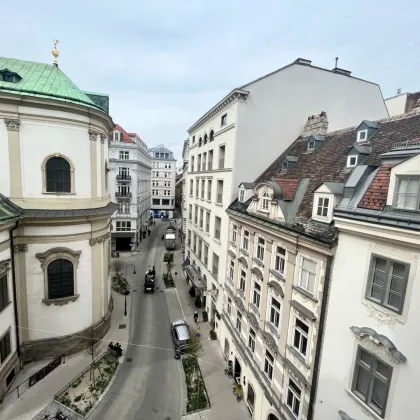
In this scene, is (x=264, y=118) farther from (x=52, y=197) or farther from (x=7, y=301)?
(x=7, y=301)

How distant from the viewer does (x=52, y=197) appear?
19.2 m

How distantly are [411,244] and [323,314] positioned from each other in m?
5.00

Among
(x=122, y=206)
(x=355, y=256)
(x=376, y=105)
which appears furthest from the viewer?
(x=122, y=206)

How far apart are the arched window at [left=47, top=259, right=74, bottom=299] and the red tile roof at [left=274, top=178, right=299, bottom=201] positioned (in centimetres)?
1730

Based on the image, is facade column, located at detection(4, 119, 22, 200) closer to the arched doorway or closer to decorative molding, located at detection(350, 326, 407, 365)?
the arched doorway

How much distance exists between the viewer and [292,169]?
19.6 metres

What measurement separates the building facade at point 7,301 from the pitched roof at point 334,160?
1750 centimetres

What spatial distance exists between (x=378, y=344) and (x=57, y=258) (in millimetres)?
20922

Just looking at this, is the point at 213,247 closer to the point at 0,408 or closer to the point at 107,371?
the point at 107,371

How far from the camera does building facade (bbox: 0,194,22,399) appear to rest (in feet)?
55.2

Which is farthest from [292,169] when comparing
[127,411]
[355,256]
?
[127,411]

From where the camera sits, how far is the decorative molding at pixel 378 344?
324 inches

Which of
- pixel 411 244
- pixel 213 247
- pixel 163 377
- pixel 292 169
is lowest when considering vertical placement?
pixel 163 377

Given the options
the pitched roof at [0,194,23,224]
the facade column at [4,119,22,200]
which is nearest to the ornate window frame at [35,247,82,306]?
the pitched roof at [0,194,23,224]
